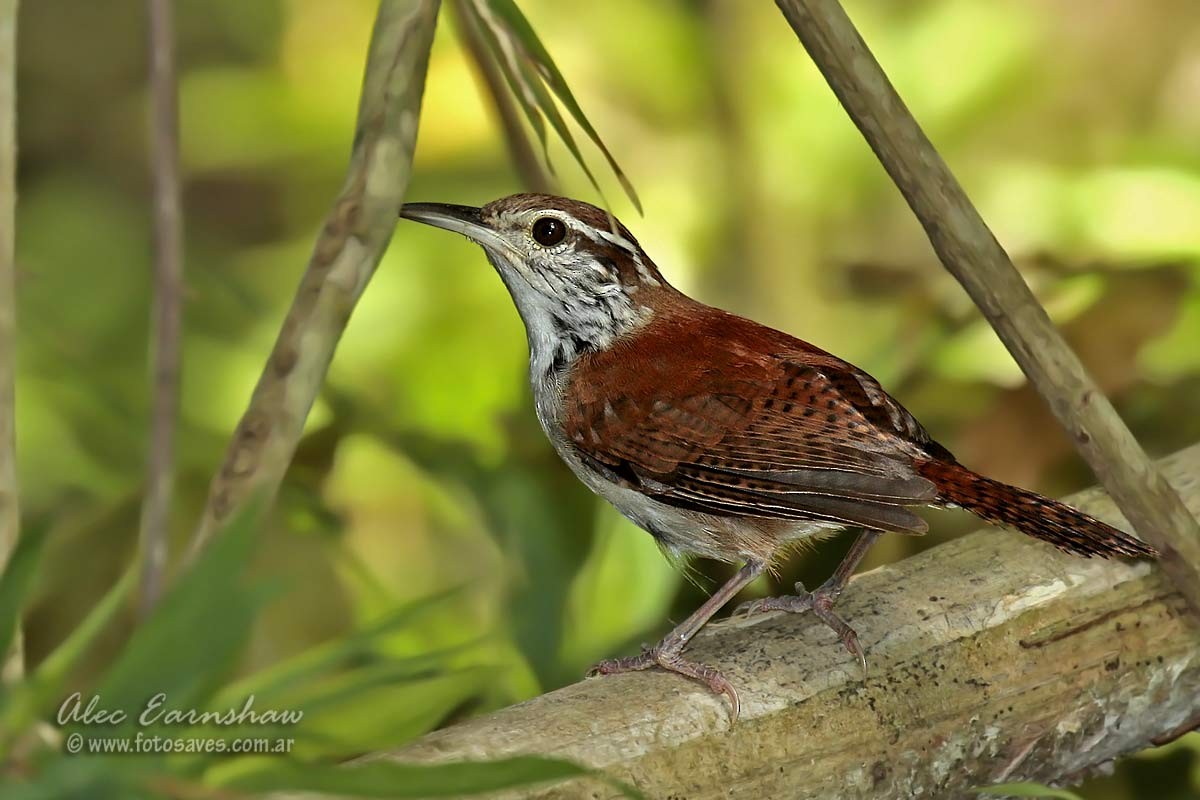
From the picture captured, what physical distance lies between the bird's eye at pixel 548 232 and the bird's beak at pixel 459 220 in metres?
0.06

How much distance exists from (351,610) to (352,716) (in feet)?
3.67

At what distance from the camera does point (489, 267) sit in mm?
3826

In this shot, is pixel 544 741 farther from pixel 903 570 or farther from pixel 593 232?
pixel 593 232

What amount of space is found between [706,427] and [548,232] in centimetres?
49

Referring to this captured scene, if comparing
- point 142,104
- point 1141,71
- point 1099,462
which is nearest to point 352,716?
point 1099,462

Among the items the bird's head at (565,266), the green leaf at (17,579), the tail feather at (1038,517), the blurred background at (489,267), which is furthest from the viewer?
the blurred background at (489,267)

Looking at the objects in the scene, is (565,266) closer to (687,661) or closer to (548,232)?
(548,232)

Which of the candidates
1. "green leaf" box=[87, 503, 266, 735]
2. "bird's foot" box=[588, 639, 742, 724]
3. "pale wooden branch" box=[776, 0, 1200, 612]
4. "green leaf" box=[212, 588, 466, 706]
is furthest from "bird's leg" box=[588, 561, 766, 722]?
"green leaf" box=[87, 503, 266, 735]

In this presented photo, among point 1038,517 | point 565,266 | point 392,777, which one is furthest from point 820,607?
point 392,777

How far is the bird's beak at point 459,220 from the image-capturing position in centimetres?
235

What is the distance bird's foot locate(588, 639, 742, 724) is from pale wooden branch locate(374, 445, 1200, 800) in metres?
0.02

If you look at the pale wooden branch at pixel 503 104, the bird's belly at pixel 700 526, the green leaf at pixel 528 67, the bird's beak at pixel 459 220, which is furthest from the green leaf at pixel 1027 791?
the pale wooden branch at pixel 503 104

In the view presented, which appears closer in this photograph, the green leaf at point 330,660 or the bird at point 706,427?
Answer: the green leaf at point 330,660
